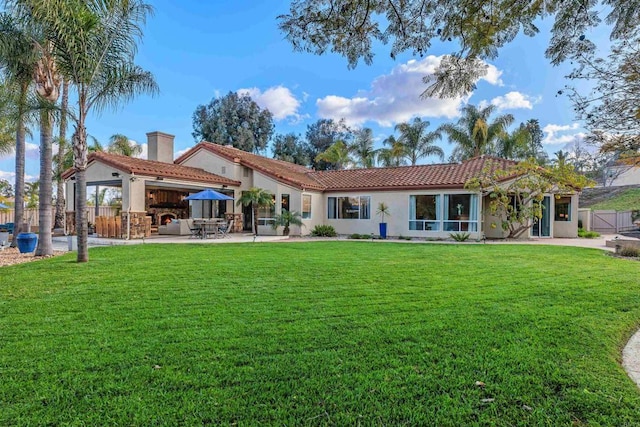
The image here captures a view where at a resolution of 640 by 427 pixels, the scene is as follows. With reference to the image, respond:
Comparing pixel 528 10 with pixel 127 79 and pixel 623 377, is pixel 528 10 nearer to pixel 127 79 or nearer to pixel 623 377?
pixel 623 377

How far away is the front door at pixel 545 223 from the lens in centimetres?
2086

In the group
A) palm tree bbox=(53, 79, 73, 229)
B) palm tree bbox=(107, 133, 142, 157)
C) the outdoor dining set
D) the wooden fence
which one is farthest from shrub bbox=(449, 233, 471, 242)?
palm tree bbox=(107, 133, 142, 157)

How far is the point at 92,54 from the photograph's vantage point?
32.3 ft

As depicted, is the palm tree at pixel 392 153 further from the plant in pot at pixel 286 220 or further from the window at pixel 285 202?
the plant in pot at pixel 286 220

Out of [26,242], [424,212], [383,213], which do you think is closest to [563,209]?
[424,212]

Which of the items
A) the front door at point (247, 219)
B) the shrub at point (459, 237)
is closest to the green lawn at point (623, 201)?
the shrub at point (459, 237)

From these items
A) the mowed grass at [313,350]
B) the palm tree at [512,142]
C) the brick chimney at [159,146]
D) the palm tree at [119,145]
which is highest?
the palm tree at [512,142]

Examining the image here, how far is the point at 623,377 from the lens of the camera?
368 centimetres

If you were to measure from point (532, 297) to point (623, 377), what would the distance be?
304cm

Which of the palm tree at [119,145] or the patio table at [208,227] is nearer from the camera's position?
the patio table at [208,227]

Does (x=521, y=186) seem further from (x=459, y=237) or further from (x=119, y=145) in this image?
(x=119, y=145)

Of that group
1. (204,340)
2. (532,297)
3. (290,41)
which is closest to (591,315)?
(532,297)

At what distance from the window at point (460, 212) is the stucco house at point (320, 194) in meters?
0.05

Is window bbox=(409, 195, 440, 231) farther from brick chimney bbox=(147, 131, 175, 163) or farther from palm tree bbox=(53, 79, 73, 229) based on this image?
palm tree bbox=(53, 79, 73, 229)
